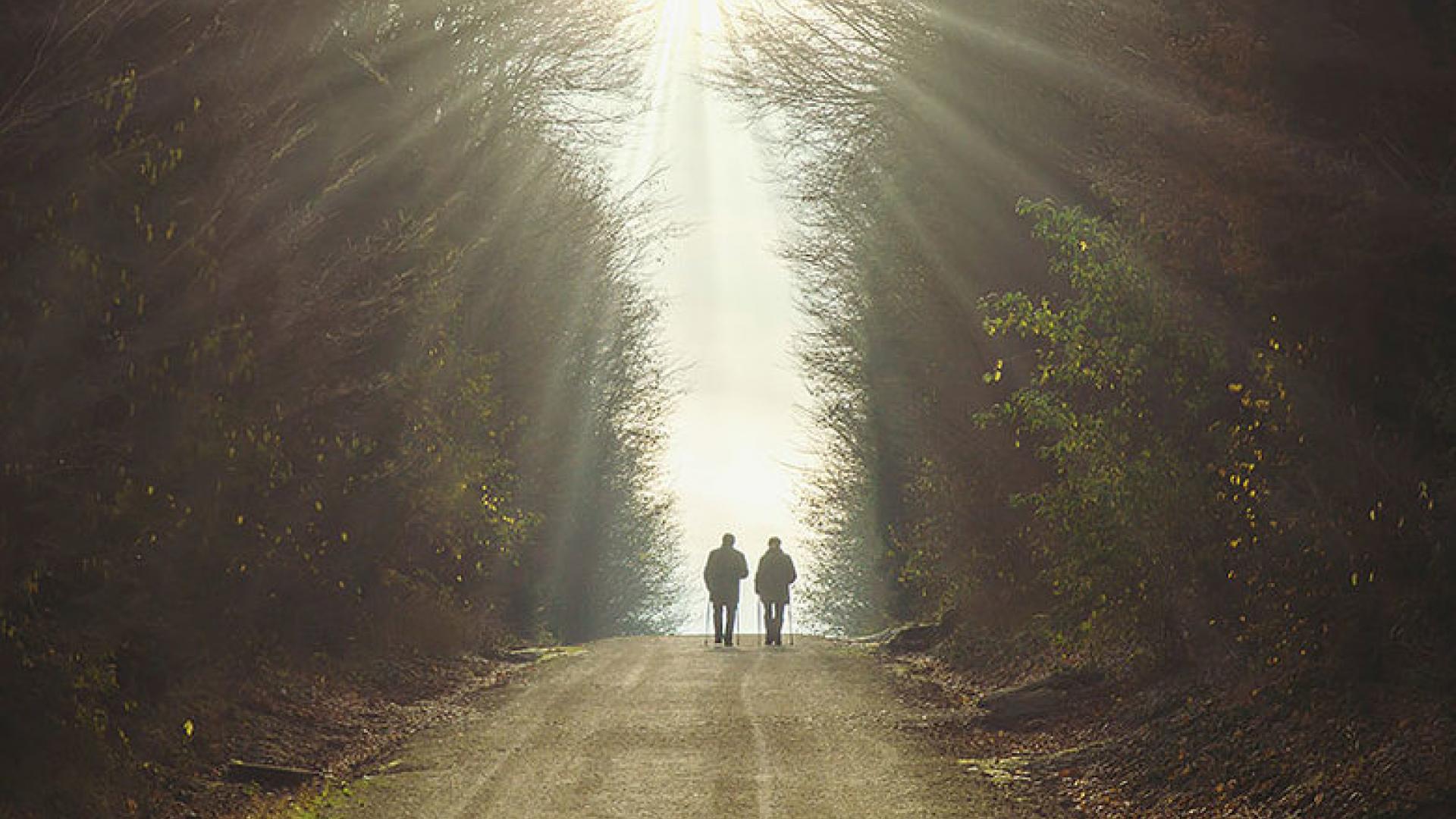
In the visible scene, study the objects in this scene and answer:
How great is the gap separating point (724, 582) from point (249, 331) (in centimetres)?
2005

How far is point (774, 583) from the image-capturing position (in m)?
31.5

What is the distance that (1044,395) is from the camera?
14797 mm

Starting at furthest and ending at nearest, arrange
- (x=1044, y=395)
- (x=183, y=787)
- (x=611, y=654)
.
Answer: (x=611, y=654) → (x=1044, y=395) → (x=183, y=787)

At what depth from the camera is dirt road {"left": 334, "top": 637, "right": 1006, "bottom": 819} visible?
1170 cm

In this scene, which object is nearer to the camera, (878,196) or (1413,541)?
(1413,541)

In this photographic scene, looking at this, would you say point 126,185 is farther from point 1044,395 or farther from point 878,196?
point 878,196

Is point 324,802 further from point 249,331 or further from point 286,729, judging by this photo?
point 249,331

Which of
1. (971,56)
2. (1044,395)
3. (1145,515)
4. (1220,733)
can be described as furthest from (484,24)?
(1220,733)

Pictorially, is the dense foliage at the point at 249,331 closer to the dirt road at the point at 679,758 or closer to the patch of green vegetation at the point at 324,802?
the patch of green vegetation at the point at 324,802

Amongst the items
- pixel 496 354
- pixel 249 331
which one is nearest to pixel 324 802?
pixel 249 331

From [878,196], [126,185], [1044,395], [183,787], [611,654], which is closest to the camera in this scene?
[126,185]

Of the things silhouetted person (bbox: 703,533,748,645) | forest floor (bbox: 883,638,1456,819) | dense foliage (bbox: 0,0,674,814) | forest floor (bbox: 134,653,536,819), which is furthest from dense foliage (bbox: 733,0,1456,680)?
silhouetted person (bbox: 703,533,748,645)

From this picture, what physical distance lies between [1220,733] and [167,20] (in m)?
9.24

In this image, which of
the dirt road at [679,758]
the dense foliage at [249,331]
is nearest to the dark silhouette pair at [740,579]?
the dense foliage at [249,331]
